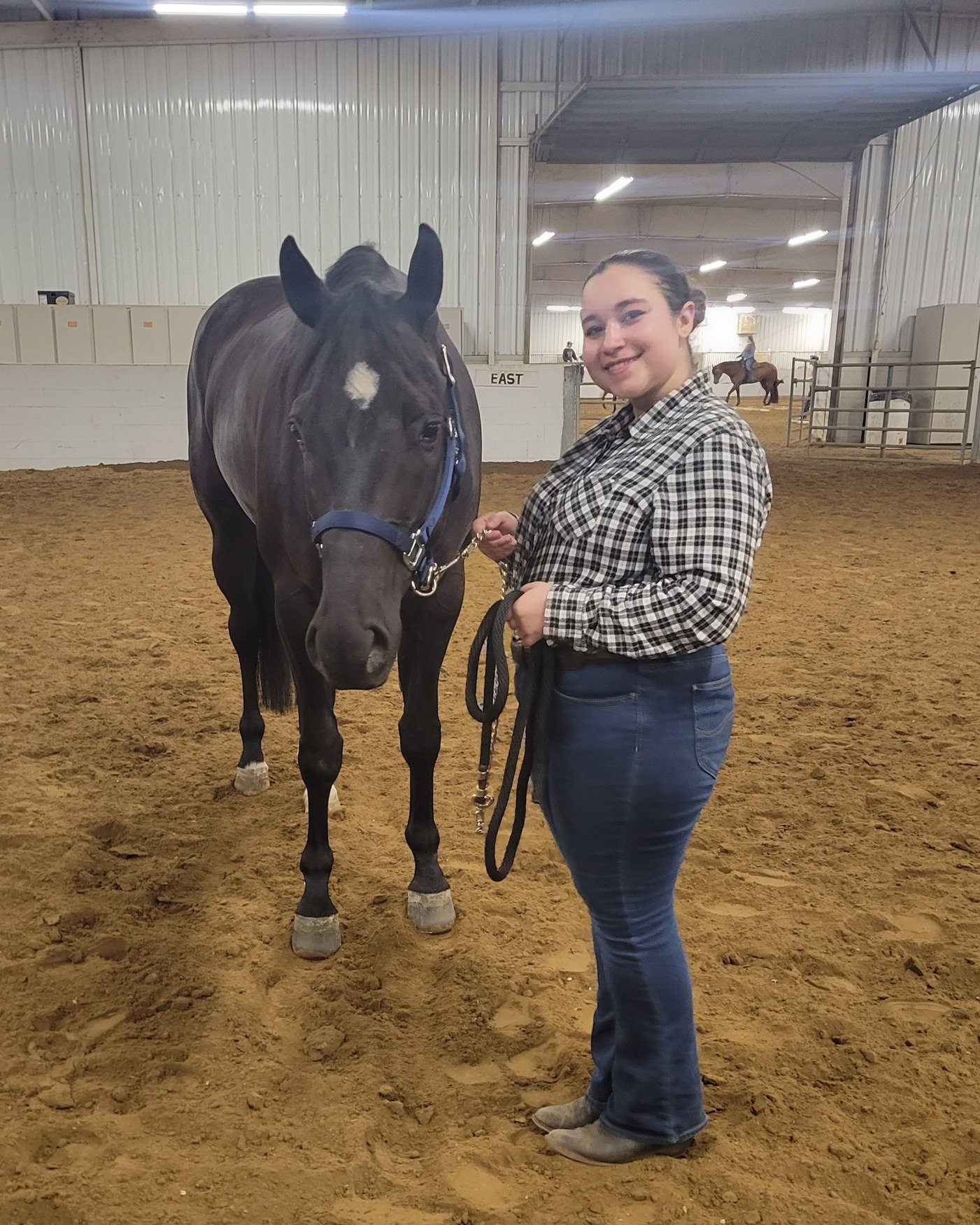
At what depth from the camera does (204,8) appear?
1038 centimetres

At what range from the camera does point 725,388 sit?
2867cm

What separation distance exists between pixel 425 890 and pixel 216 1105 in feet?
2.57

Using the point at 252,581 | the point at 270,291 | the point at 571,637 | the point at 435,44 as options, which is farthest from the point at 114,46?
the point at 571,637

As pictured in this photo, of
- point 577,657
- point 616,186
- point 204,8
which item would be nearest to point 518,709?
point 577,657

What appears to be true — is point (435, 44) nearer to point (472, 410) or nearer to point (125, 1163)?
point (472, 410)

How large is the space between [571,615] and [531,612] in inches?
2.5

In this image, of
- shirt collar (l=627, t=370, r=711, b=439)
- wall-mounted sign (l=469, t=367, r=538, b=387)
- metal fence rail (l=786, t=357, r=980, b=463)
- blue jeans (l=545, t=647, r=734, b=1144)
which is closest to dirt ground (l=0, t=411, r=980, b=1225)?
blue jeans (l=545, t=647, r=734, b=1144)

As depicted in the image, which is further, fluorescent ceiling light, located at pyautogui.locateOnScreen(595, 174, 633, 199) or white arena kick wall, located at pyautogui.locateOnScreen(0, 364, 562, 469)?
fluorescent ceiling light, located at pyautogui.locateOnScreen(595, 174, 633, 199)

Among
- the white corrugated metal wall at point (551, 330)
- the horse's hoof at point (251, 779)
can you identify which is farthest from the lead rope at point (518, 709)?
the white corrugated metal wall at point (551, 330)

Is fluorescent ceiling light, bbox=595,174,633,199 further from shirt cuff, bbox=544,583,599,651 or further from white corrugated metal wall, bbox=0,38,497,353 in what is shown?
shirt cuff, bbox=544,583,599,651

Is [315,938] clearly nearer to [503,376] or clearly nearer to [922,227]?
[503,376]

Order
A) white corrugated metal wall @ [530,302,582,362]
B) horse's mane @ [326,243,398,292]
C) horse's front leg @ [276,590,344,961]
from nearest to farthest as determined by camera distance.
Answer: horse's mane @ [326,243,398,292]
horse's front leg @ [276,590,344,961]
white corrugated metal wall @ [530,302,582,362]

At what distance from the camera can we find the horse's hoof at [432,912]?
2.37m

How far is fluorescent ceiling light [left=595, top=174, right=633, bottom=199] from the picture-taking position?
18078 mm
